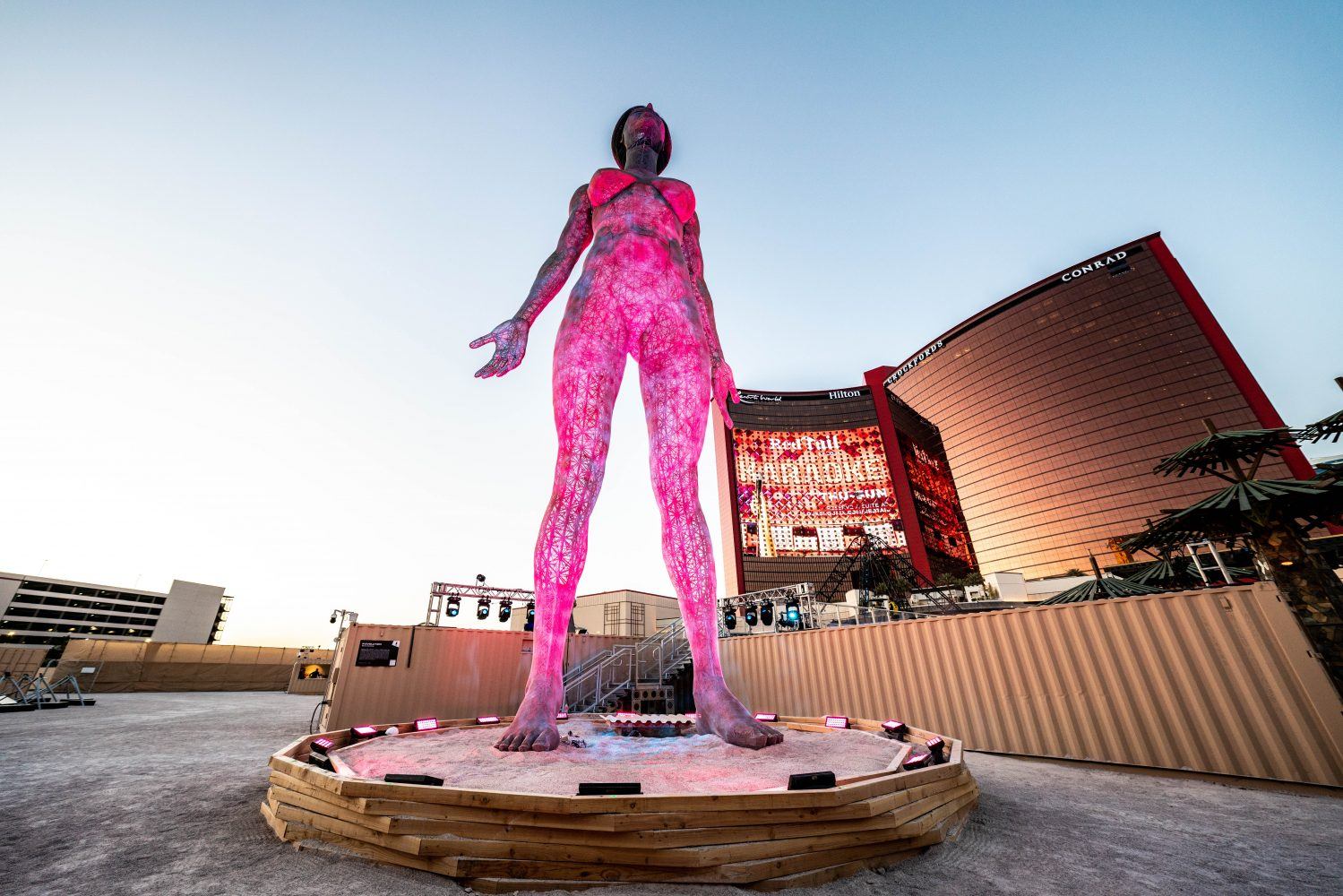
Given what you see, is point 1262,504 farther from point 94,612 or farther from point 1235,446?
point 94,612

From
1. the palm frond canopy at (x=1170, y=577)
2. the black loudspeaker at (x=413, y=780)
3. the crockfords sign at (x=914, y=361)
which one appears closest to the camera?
the black loudspeaker at (x=413, y=780)

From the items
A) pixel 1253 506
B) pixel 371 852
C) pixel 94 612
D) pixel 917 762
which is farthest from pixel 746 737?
pixel 94 612

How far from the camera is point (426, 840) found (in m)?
1.90

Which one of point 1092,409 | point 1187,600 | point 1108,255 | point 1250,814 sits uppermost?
point 1108,255

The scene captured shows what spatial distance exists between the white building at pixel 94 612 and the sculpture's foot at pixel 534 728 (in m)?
85.3

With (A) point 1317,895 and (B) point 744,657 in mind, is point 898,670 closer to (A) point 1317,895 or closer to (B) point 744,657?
(B) point 744,657

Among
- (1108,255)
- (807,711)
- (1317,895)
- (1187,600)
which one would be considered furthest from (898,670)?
(1108,255)

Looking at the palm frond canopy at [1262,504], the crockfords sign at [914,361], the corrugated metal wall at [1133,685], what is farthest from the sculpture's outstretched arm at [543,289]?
the crockfords sign at [914,361]

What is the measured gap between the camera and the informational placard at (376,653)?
1135 centimetres

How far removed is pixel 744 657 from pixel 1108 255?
2916 inches

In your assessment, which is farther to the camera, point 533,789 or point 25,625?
point 25,625

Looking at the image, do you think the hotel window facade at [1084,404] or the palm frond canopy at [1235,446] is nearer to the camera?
the palm frond canopy at [1235,446]

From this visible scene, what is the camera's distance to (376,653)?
37.7ft

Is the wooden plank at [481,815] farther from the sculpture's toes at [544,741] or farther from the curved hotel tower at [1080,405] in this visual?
the curved hotel tower at [1080,405]
